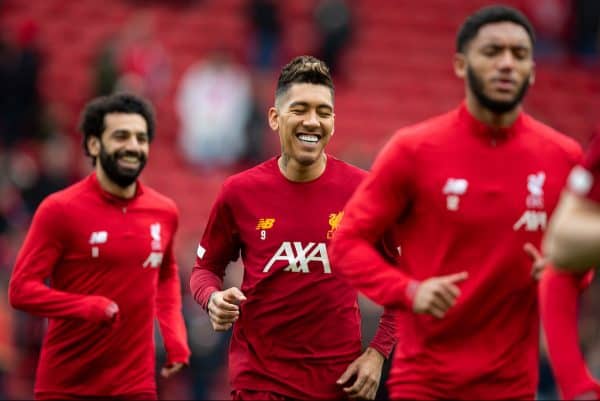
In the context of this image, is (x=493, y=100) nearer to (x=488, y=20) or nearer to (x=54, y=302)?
(x=488, y=20)

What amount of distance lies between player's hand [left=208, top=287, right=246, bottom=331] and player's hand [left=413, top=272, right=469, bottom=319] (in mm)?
1277

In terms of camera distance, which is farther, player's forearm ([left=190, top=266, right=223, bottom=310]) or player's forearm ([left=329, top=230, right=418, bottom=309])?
player's forearm ([left=190, top=266, right=223, bottom=310])

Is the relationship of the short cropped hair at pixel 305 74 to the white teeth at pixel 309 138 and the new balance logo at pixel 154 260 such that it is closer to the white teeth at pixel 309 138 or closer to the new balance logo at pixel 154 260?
the white teeth at pixel 309 138

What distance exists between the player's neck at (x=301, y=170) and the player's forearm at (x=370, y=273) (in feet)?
3.86

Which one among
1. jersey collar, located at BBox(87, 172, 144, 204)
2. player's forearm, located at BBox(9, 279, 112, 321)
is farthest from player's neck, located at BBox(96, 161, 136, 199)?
player's forearm, located at BBox(9, 279, 112, 321)

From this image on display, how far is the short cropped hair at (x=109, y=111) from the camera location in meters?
8.05

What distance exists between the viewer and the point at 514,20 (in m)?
4.93

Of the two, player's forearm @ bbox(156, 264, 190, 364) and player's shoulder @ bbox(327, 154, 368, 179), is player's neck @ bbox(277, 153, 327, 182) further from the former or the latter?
player's forearm @ bbox(156, 264, 190, 364)

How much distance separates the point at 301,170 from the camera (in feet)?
20.5

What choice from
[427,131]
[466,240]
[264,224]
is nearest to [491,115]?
[427,131]

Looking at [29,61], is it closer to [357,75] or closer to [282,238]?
[357,75]

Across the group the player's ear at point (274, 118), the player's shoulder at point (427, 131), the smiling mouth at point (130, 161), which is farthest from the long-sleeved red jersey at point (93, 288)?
the player's shoulder at point (427, 131)

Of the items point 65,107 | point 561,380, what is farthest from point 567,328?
point 65,107

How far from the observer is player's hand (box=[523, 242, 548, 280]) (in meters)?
4.72
